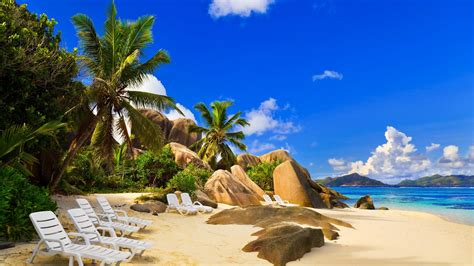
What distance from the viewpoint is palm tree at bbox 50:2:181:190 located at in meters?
16.5

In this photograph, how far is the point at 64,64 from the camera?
1260cm

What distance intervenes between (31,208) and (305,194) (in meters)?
16.8

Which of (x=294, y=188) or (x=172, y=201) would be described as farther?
(x=294, y=188)

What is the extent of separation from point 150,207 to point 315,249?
335 inches

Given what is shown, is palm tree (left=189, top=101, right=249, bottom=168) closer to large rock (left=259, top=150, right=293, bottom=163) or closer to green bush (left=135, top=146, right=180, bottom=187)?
large rock (left=259, top=150, right=293, bottom=163)

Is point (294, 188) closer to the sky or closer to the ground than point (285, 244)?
closer to the sky

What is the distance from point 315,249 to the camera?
8.35 metres

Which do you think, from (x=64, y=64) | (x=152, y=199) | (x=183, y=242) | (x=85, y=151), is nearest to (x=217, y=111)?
(x=85, y=151)

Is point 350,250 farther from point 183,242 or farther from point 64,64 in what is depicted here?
point 64,64

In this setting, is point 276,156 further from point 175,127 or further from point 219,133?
point 175,127

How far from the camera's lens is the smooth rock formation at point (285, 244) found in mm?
7473

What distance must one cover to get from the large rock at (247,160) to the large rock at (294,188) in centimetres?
1205

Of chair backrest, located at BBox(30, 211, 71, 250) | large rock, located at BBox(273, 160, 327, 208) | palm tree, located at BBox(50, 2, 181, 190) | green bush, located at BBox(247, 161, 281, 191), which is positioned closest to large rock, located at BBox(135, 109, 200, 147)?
green bush, located at BBox(247, 161, 281, 191)

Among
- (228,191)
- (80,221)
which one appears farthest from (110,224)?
(228,191)
